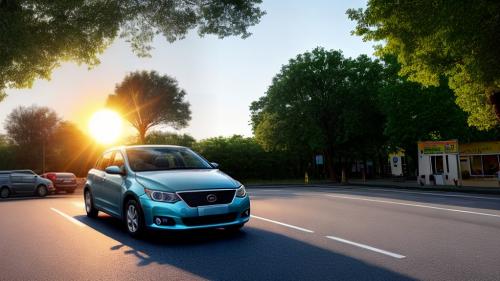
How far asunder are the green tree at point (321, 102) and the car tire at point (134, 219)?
32.2m

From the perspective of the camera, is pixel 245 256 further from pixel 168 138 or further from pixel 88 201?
pixel 168 138

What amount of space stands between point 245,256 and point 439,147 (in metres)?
28.4

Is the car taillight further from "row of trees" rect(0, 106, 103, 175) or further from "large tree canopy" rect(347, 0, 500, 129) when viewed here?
"row of trees" rect(0, 106, 103, 175)

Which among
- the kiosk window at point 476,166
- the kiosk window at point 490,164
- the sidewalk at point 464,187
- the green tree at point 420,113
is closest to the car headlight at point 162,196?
the sidewalk at point 464,187

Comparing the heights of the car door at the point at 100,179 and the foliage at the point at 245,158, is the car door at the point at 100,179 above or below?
below

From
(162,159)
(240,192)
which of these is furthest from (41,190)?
(240,192)

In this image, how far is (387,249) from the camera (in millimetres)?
6254

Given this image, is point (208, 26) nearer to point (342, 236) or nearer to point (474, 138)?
point (342, 236)

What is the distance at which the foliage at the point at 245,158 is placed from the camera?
49031mm

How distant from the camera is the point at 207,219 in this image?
6812 mm

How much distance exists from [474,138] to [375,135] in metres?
9.15

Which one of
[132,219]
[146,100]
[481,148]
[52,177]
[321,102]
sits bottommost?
[132,219]

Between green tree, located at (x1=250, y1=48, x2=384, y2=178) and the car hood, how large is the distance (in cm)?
3207

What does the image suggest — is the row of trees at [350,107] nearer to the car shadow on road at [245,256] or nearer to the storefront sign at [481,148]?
the storefront sign at [481,148]
